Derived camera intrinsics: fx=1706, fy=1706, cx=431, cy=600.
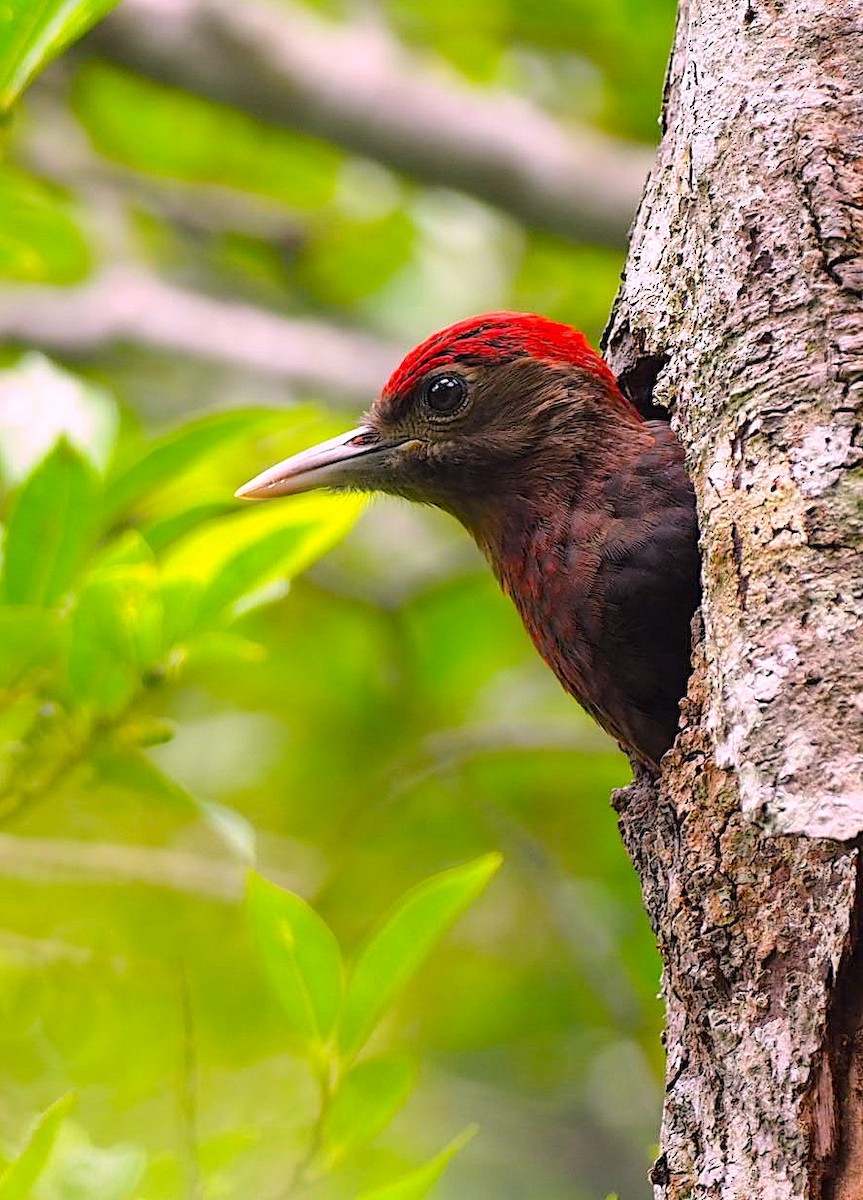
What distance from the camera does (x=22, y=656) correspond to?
2670 mm

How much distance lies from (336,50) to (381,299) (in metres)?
1.25

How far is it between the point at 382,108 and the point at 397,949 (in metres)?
3.44

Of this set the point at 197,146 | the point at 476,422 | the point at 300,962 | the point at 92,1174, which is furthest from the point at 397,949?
the point at 197,146

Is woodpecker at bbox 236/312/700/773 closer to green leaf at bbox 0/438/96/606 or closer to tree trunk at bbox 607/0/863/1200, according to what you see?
tree trunk at bbox 607/0/863/1200

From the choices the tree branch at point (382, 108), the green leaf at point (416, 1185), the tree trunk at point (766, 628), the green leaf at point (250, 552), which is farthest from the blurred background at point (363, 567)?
the green leaf at point (416, 1185)

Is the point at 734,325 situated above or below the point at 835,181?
below

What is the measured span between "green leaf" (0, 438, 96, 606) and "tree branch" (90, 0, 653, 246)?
2.76 meters

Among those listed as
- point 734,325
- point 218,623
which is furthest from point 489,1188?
point 734,325

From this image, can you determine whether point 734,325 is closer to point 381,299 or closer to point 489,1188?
point 489,1188

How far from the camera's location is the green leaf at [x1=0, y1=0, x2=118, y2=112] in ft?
8.36

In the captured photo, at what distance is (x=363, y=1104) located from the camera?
248cm

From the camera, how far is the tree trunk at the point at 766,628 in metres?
2.14

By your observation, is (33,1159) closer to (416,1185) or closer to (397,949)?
(416,1185)

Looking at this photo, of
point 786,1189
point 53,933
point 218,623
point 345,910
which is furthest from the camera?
point 345,910
